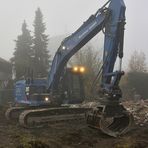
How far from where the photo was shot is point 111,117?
44.5ft

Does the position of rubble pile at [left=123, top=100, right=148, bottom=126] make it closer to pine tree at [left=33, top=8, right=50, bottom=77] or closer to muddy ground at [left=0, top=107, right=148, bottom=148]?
muddy ground at [left=0, top=107, right=148, bottom=148]

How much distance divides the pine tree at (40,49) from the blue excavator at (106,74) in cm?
2950

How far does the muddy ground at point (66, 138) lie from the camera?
11.1 m

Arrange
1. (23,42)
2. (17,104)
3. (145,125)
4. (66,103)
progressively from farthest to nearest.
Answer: (23,42) → (17,104) → (66,103) → (145,125)

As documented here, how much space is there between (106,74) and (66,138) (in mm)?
2901

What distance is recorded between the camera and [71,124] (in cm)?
1636

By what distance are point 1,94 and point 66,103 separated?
11181 millimetres

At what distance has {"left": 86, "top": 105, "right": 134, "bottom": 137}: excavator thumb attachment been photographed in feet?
43.6

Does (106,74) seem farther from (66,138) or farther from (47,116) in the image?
(47,116)

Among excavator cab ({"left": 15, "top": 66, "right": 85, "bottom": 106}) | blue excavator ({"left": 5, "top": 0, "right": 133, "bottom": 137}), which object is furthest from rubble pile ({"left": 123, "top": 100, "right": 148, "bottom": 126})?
excavator cab ({"left": 15, "top": 66, "right": 85, "bottom": 106})

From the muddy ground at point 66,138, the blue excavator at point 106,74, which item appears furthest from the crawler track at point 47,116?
the muddy ground at point 66,138

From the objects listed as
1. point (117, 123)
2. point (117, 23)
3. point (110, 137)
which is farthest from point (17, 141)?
point (117, 23)

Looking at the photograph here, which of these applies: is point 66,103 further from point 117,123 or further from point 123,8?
point 123,8

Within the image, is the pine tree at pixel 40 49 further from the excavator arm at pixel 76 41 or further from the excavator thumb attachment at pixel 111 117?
the excavator thumb attachment at pixel 111 117
